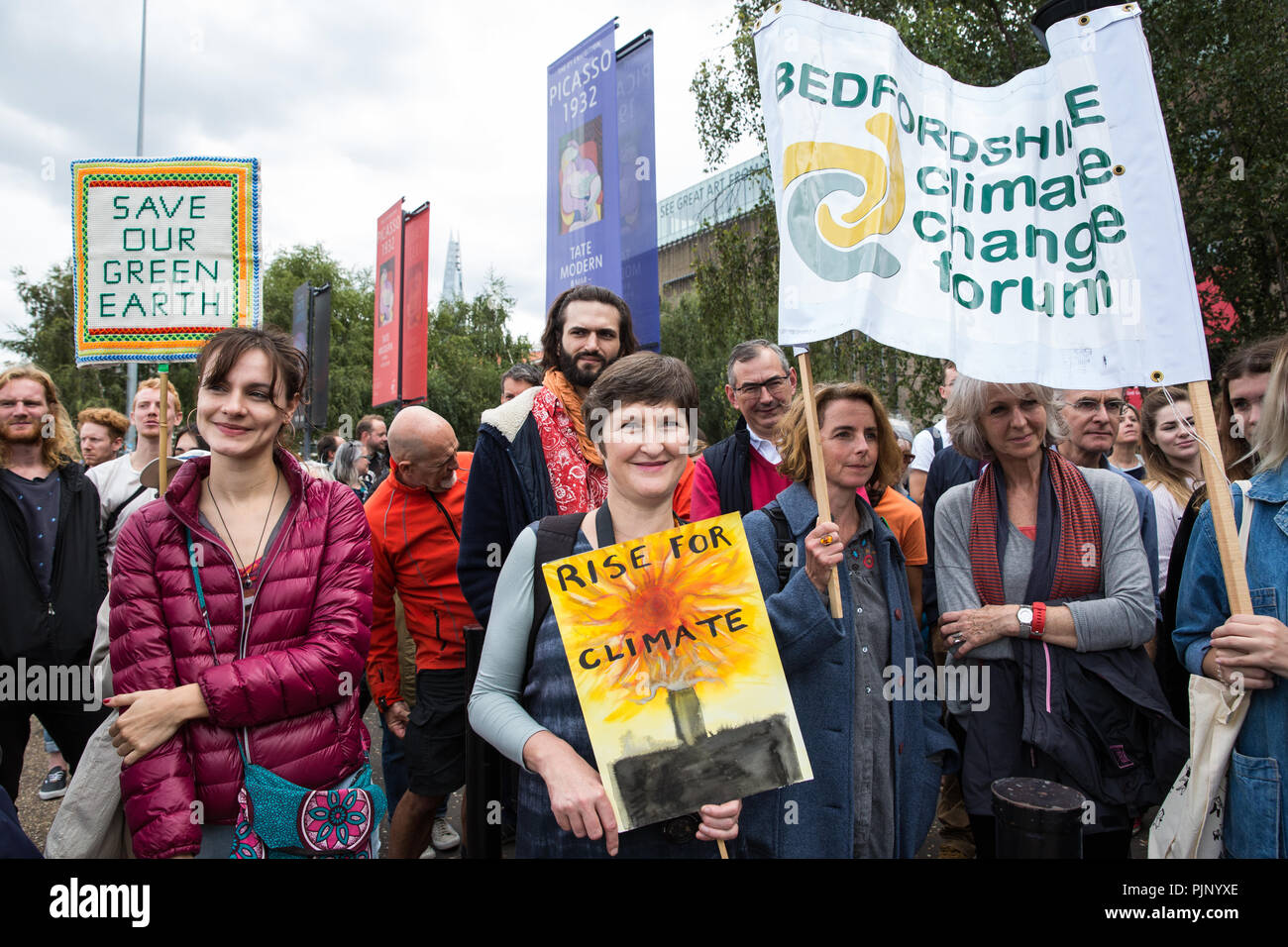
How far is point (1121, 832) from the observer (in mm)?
2471

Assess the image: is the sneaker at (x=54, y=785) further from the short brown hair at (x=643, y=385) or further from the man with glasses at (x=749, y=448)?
the short brown hair at (x=643, y=385)

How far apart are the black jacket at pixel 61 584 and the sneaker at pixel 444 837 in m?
2.00

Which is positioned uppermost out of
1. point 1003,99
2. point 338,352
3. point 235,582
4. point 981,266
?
point 338,352

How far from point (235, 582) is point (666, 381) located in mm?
1295

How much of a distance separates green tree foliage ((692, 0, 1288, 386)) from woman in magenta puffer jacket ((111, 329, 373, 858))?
37.5 feet

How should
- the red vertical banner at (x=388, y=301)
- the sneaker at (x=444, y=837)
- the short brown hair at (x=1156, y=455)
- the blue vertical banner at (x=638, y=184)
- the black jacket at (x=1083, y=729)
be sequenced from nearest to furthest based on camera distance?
the black jacket at (x=1083, y=729) → the short brown hair at (x=1156, y=455) → the sneaker at (x=444, y=837) → the blue vertical banner at (x=638, y=184) → the red vertical banner at (x=388, y=301)

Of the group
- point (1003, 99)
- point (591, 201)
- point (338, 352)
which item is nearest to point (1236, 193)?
point (591, 201)

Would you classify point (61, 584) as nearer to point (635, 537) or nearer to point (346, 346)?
point (635, 537)

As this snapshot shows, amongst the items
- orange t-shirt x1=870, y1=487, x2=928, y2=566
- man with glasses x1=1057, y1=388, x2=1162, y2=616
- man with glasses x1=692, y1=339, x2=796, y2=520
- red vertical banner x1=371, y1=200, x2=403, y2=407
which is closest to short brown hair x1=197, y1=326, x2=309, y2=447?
man with glasses x1=692, y1=339, x2=796, y2=520

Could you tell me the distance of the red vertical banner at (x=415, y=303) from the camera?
10547mm

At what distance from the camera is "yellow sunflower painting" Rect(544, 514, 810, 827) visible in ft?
5.51

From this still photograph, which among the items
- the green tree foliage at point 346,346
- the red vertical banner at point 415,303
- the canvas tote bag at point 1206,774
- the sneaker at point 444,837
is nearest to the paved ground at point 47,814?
the sneaker at point 444,837

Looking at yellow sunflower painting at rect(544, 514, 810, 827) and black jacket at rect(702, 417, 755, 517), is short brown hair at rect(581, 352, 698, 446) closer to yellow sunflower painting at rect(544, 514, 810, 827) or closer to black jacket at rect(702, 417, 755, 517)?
yellow sunflower painting at rect(544, 514, 810, 827)
